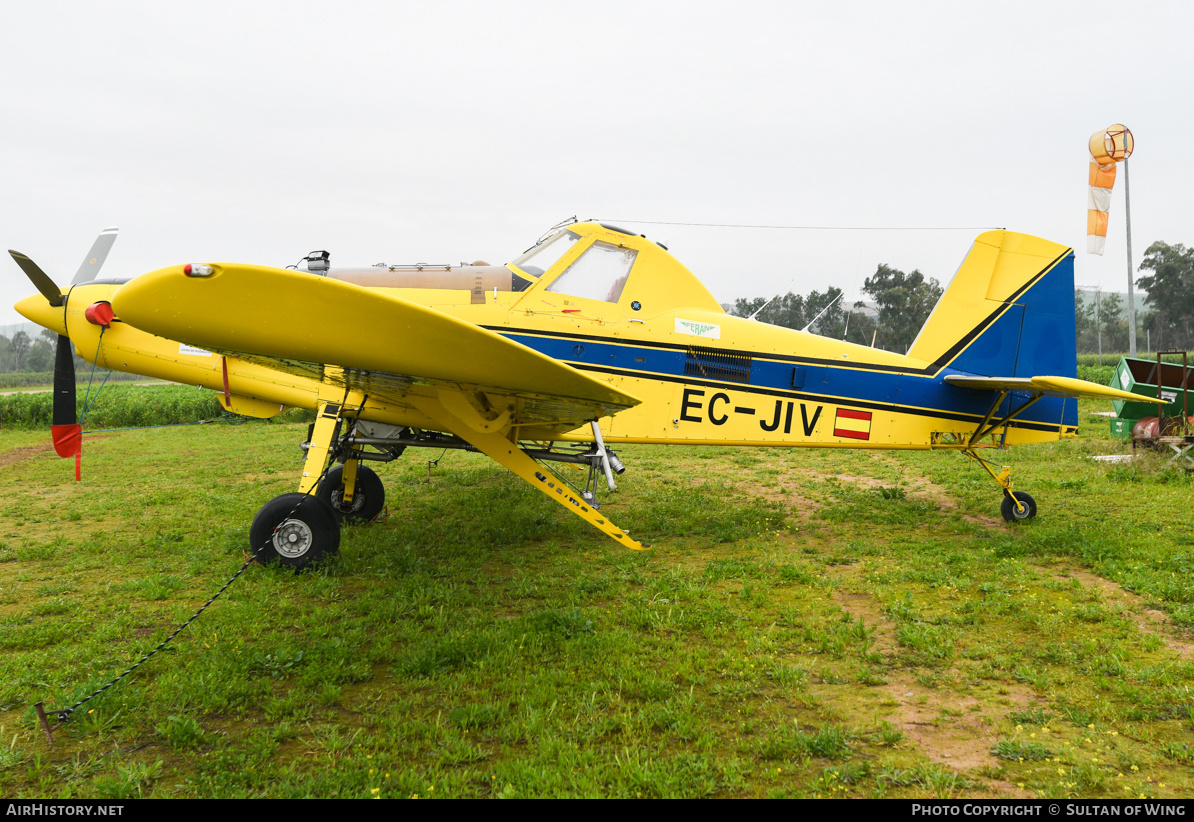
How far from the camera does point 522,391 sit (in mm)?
3977

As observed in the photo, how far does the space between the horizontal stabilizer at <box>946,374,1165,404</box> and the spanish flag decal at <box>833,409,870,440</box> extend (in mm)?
1180

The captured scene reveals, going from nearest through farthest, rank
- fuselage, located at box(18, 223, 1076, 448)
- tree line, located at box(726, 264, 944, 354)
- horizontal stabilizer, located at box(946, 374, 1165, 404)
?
fuselage, located at box(18, 223, 1076, 448), horizontal stabilizer, located at box(946, 374, 1165, 404), tree line, located at box(726, 264, 944, 354)

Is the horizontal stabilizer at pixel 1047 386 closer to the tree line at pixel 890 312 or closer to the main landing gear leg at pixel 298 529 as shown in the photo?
the main landing gear leg at pixel 298 529

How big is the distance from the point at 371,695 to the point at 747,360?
4679mm

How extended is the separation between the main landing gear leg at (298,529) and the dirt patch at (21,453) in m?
10.6

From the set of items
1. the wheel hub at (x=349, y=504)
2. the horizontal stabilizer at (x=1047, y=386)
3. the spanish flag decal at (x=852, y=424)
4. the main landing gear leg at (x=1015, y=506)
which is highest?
the horizontal stabilizer at (x=1047, y=386)

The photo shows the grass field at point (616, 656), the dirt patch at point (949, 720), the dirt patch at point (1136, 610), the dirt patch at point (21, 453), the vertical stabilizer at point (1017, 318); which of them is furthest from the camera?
the dirt patch at point (21, 453)

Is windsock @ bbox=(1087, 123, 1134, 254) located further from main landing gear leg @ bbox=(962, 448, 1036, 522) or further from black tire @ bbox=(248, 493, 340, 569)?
black tire @ bbox=(248, 493, 340, 569)

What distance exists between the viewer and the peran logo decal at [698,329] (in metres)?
6.17

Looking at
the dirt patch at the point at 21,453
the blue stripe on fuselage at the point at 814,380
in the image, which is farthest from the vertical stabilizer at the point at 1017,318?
the dirt patch at the point at 21,453

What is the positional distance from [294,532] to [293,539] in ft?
0.19

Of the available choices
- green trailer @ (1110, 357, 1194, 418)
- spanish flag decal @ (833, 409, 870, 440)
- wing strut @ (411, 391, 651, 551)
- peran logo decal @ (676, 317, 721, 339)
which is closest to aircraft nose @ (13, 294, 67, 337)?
wing strut @ (411, 391, 651, 551)

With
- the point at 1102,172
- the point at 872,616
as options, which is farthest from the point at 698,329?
the point at 1102,172

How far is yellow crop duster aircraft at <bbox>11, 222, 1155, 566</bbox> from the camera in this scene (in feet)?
12.8
